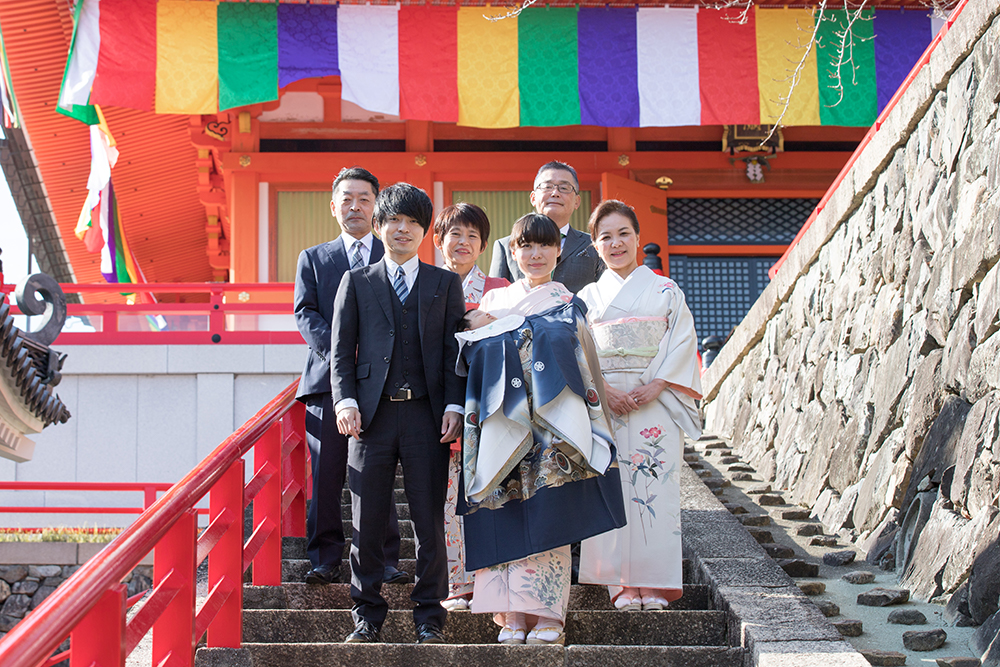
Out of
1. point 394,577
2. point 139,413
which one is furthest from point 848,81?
point 394,577

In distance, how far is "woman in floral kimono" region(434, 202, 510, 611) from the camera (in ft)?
12.7

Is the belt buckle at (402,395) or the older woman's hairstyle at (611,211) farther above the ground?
the older woman's hairstyle at (611,211)

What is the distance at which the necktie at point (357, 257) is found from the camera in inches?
172

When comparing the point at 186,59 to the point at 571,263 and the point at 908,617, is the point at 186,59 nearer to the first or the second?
the point at 571,263

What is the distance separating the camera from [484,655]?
3.20 meters

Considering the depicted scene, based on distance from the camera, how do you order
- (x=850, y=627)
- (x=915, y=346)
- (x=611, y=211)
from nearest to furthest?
(x=850, y=627)
(x=611, y=211)
(x=915, y=346)

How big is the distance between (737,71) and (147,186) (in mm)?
8368

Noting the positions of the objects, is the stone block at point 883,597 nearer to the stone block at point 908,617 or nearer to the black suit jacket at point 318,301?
the stone block at point 908,617

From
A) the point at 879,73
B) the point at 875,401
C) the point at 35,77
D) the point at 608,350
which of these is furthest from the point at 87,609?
the point at 35,77

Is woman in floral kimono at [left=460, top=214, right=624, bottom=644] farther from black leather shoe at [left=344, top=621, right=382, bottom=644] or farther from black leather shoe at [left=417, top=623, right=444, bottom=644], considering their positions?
black leather shoe at [left=344, top=621, right=382, bottom=644]

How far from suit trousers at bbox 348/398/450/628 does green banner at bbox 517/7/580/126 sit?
263 inches

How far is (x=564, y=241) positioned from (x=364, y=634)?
233cm

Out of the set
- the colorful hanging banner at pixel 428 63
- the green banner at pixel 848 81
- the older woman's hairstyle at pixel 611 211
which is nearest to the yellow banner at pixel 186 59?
the colorful hanging banner at pixel 428 63

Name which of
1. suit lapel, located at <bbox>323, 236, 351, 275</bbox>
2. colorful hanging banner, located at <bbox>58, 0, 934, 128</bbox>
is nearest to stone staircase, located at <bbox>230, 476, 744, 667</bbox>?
suit lapel, located at <bbox>323, 236, 351, 275</bbox>
